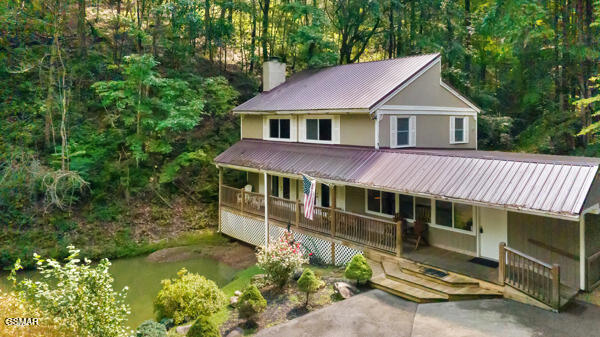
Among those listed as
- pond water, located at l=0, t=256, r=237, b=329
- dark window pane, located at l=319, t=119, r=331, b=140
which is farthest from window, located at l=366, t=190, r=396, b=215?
pond water, located at l=0, t=256, r=237, b=329

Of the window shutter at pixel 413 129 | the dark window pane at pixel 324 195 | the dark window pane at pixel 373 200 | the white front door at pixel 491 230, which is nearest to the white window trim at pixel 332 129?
the dark window pane at pixel 324 195

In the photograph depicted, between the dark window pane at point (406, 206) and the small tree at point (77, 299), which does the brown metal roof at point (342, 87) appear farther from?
the small tree at point (77, 299)

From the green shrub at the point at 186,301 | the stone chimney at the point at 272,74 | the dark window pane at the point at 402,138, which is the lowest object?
the green shrub at the point at 186,301

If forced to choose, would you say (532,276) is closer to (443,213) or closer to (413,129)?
(443,213)

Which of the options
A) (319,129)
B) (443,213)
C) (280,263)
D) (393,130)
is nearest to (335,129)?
(319,129)

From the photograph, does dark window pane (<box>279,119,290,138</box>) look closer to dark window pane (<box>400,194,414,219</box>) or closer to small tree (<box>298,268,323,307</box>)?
dark window pane (<box>400,194,414,219</box>)

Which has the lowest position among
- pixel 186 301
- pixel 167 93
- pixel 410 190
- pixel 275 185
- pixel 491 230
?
pixel 186 301
